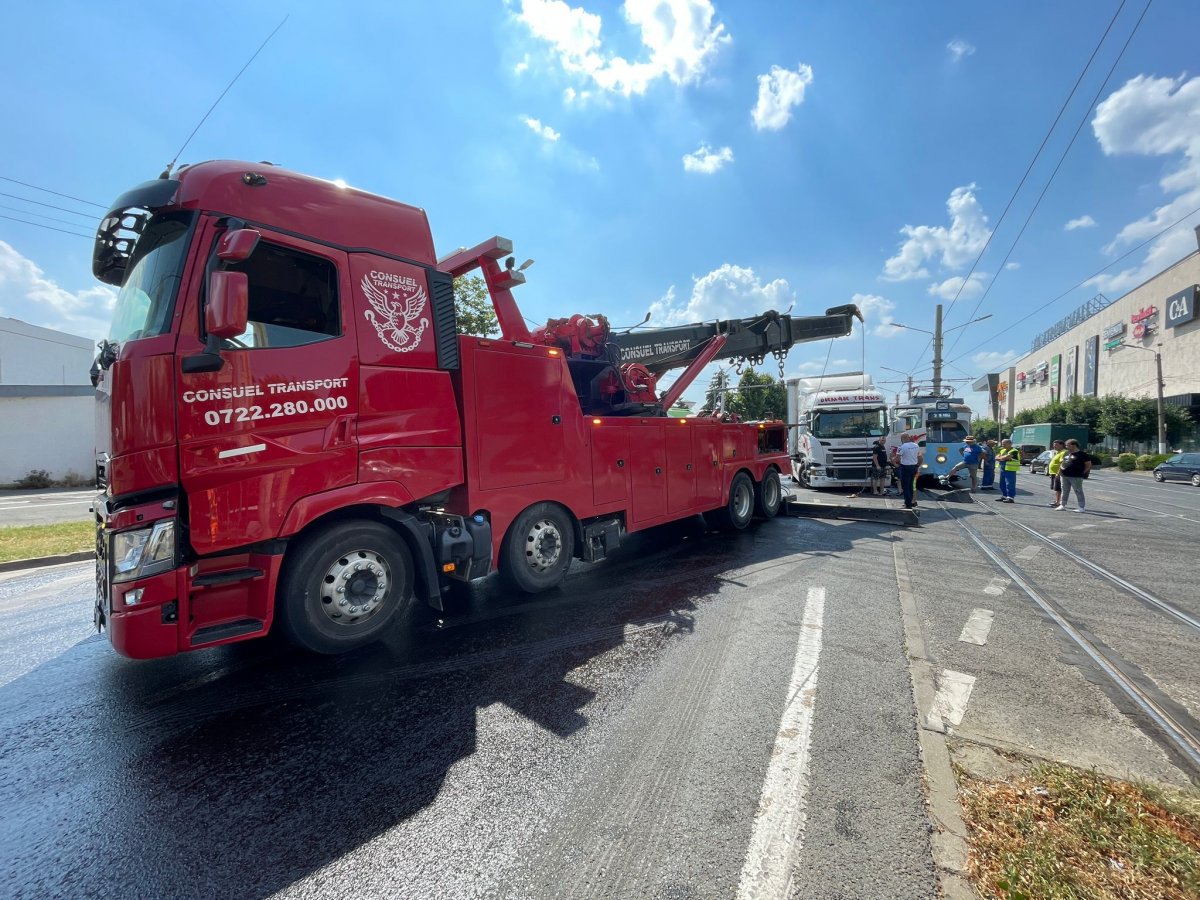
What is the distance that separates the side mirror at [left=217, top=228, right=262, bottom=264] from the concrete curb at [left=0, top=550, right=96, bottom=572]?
25.0ft

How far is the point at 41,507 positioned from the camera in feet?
49.7

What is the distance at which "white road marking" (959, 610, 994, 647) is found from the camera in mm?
4152

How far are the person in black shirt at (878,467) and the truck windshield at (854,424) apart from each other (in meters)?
0.52

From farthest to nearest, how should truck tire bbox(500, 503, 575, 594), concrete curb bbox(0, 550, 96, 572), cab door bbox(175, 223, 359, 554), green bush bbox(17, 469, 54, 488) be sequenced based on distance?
green bush bbox(17, 469, 54, 488), concrete curb bbox(0, 550, 96, 572), truck tire bbox(500, 503, 575, 594), cab door bbox(175, 223, 359, 554)

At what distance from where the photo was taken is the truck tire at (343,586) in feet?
11.5

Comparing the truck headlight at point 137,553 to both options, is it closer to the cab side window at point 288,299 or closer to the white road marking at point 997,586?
the cab side window at point 288,299

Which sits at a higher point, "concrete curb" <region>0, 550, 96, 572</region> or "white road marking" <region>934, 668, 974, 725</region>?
"white road marking" <region>934, 668, 974, 725</region>

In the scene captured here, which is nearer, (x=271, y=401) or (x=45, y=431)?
(x=271, y=401)

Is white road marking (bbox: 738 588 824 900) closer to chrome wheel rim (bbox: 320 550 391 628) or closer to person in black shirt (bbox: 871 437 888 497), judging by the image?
chrome wheel rim (bbox: 320 550 391 628)

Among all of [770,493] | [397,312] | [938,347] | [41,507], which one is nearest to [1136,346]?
[938,347]

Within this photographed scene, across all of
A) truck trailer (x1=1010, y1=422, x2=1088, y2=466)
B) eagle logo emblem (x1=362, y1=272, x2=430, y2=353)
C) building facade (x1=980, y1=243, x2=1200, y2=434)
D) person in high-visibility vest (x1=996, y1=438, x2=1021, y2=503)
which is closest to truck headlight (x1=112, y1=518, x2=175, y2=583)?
eagle logo emblem (x1=362, y1=272, x2=430, y2=353)

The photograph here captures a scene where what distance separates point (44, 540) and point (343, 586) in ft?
31.0

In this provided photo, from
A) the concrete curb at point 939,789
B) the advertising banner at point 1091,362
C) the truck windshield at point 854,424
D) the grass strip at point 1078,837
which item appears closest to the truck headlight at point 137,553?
the concrete curb at point 939,789

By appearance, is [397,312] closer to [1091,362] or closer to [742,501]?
[742,501]
